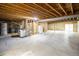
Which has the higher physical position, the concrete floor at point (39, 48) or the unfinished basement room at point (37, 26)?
the unfinished basement room at point (37, 26)

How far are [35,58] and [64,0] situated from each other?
166 centimetres

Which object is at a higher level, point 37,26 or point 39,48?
point 37,26

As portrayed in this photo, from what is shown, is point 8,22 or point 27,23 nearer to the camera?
point 8,22

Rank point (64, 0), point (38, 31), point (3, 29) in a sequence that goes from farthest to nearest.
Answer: point (38, 31)
point (3, 29)
point (64, 0)

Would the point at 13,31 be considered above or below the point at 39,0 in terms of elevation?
below

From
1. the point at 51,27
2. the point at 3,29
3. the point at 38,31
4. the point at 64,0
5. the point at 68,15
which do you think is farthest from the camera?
the point at 38,31

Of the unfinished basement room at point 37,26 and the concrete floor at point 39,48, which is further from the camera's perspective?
the unfinished basement room at point 37,26

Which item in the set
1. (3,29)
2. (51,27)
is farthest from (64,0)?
(3,29)

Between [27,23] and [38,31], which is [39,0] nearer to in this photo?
[27,23]

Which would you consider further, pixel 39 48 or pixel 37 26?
pixel 37 26

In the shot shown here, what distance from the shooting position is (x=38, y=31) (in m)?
8.01

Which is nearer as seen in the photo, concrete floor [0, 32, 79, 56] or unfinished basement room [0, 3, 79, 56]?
concrete floor [0, 32, 79, 56]

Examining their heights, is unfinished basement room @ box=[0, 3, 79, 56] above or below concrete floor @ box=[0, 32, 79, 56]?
above

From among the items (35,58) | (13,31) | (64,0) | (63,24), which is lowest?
(35,58)
